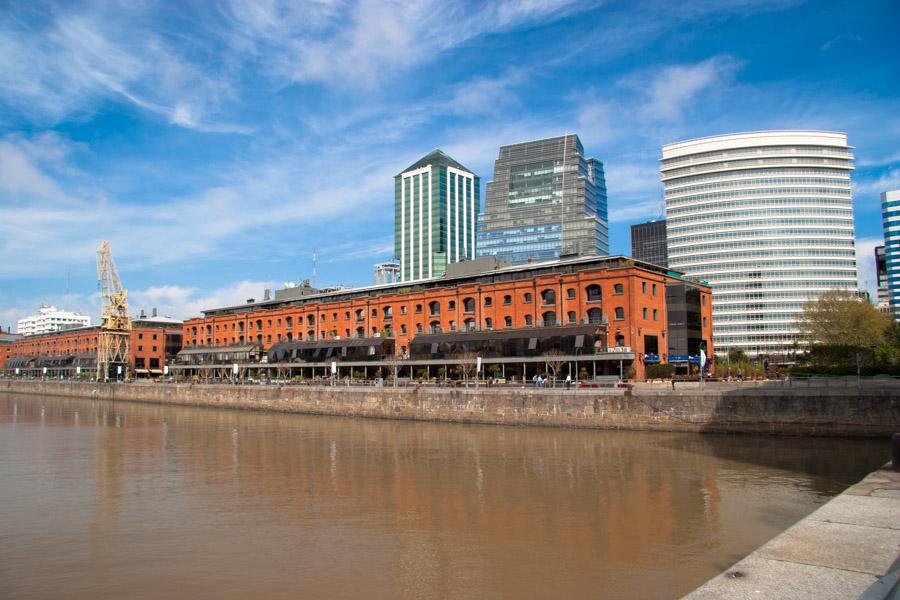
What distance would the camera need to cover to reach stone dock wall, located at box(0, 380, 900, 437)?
131 ft

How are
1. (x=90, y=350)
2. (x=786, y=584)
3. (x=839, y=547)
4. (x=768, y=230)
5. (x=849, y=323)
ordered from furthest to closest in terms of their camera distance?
(x=768, y=230)
(x=90, y=350)
(x=849, y=323)
(x=839, y=547)
(x=786, y=584)

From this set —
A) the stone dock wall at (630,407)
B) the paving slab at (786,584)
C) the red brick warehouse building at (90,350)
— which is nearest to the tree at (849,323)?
the stone dock wall at (630,407)

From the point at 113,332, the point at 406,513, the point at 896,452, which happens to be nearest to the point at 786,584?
the point at 896,452

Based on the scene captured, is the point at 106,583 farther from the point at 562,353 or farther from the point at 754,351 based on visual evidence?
the point at 754,351

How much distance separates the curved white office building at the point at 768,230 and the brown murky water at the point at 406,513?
143 metres

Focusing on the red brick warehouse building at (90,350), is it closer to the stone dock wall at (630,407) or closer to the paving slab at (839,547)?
the stone dock wall at (630,407)

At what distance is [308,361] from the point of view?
94.7m

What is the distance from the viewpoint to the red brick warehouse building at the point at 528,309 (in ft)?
218

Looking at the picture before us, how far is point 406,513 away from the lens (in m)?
23.0

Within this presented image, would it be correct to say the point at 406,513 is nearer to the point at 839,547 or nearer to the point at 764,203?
the point at 839,547

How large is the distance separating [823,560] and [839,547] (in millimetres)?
971

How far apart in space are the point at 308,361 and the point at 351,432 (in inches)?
1753

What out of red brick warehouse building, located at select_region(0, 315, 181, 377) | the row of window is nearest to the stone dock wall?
red brick warehouse building, located at select_region(0, 315, 181, 377)

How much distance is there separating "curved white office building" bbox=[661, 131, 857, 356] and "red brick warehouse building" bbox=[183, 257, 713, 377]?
101533 millimetres
